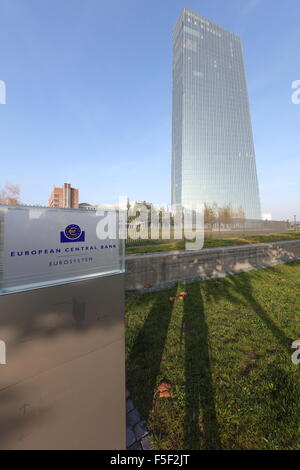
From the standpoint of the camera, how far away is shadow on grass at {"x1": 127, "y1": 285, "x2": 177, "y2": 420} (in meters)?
2.82

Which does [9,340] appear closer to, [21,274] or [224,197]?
[21,274]

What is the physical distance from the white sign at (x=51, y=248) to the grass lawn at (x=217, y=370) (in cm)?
218

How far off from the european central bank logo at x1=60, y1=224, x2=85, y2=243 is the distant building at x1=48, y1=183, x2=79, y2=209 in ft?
262

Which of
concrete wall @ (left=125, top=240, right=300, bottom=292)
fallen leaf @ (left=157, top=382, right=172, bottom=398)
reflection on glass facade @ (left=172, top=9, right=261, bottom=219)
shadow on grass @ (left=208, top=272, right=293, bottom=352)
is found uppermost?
reflection on glass facade @ (left=172, top=9, right=261, bottom=219)

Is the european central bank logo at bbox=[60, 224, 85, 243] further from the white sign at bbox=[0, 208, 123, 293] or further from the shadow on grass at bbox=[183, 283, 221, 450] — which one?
the shadow on grass at bbox=[183, 283, 221, 450]

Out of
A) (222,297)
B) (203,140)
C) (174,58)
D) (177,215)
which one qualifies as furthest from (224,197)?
(222,297)

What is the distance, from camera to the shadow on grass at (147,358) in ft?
9.25

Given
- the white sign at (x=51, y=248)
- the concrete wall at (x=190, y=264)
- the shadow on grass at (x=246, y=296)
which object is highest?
the white sign at (x=51, y=248)

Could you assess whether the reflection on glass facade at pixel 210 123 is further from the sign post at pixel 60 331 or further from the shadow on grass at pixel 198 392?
the sign post at pixel 60 331

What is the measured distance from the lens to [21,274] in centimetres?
160

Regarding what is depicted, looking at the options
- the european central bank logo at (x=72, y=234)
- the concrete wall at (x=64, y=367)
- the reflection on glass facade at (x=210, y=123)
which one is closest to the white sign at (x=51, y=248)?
the european central bank logo at (x=72, y=234)

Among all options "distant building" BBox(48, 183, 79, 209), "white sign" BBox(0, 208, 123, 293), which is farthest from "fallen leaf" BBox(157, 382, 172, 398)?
"distant building" BBox(48, 183, 79, 209)

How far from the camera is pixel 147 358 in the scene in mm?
3551

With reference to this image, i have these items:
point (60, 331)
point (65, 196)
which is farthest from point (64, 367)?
point (65, 196)
